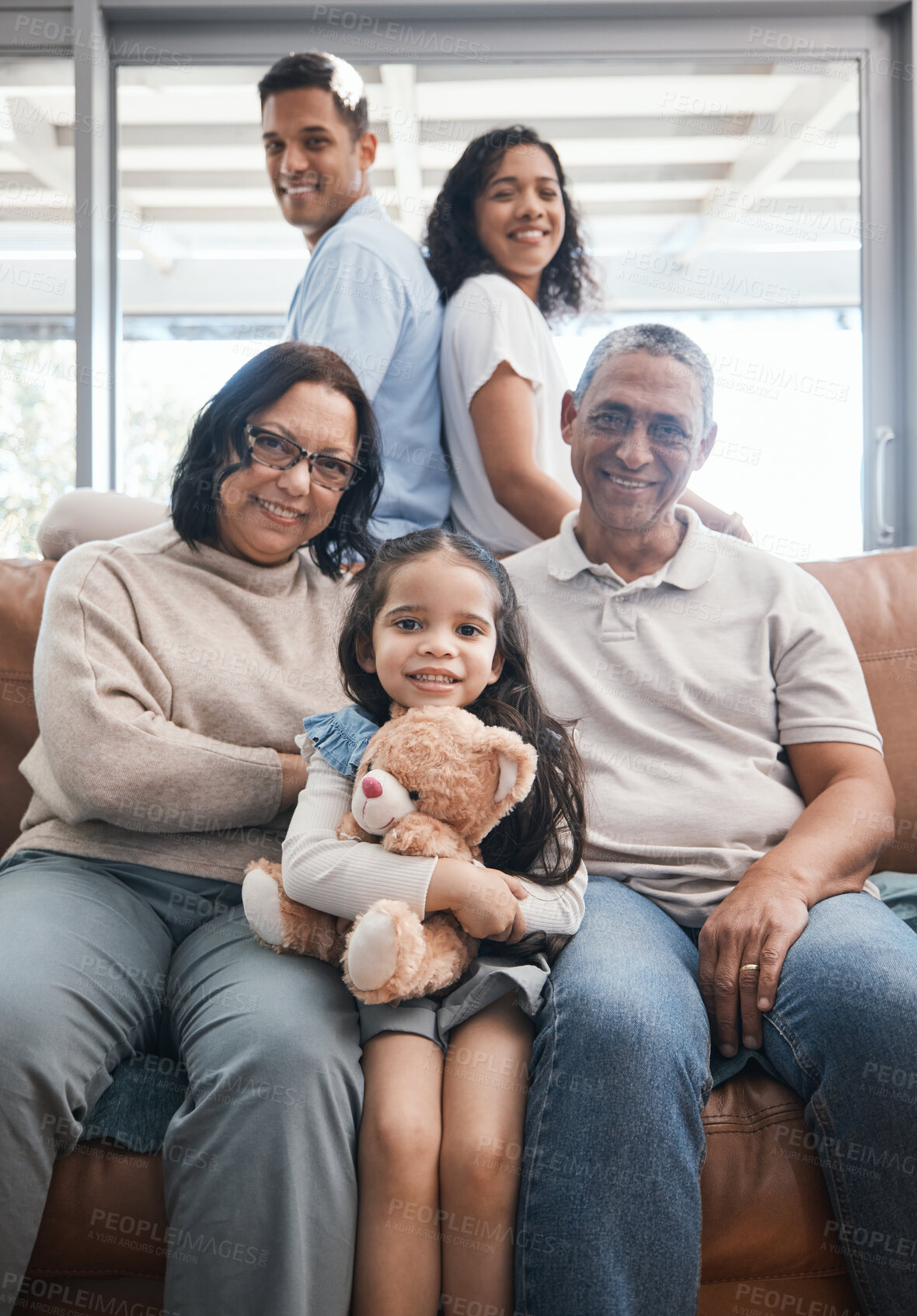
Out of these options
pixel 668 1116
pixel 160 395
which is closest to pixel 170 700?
pixel 668 1116

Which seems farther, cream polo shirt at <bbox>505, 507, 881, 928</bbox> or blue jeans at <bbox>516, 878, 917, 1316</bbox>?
cream polo shirt at <bbox>505, 507, 881, 928</bbox>

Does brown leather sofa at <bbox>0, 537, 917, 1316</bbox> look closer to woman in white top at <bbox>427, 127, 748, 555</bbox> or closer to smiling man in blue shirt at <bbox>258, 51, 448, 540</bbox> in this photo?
woman in white top at <bbox>427, 127, 748, 555</bbox>

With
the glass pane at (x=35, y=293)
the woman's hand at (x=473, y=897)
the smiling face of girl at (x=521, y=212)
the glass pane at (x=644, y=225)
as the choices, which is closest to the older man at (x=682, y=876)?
the woman's hand at (x=473, y=897)

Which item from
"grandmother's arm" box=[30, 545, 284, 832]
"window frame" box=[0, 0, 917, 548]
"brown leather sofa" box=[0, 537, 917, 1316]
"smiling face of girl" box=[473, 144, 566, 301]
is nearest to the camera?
"brown leather sofa" box=[0, 537, 917, 1316]

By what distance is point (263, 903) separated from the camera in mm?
1055

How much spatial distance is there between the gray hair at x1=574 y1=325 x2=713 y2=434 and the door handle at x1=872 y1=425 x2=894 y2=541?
115 cm

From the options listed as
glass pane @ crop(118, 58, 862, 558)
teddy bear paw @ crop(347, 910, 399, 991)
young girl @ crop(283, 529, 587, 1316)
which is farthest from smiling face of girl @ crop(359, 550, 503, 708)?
glass pane @ crop(118, 58, 862, 558)

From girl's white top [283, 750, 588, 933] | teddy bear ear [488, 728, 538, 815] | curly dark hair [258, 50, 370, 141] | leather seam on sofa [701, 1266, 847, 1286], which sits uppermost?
curly dark hair [258, 50, 370, 141]

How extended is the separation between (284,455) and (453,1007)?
0.78 m

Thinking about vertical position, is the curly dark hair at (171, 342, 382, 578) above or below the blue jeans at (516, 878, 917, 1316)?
above

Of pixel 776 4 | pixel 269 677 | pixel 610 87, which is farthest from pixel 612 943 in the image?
pixel 776 4

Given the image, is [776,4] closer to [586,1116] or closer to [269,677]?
[269,677]

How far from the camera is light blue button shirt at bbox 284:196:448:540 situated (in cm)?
180

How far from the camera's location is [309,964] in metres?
1.08
